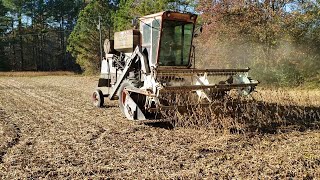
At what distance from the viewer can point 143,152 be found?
17.7ft

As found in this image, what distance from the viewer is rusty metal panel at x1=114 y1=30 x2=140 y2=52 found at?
354 inches

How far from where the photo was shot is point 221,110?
7.25 m

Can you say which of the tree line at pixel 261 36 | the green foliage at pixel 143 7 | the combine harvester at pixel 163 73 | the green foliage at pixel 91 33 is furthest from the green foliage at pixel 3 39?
the combine harvester at pixel 163 73

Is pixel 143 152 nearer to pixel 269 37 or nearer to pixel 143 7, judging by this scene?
pixel 269 37

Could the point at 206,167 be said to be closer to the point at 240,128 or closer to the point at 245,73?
the point at 240,128

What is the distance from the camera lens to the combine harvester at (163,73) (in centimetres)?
694

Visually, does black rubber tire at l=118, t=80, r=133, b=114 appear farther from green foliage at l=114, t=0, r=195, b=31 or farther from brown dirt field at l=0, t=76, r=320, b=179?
green foliage at l=114, t=0, r=195, b=31

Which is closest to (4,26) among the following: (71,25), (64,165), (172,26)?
(71,25)

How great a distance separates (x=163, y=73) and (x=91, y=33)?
1087 inches

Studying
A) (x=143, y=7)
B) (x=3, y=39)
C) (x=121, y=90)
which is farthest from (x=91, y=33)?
(x=121, y=90)

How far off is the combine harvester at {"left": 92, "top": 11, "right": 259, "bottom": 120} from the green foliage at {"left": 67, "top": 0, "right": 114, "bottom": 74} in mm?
24311

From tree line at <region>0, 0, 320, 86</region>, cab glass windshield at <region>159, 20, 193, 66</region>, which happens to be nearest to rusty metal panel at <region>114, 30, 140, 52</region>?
cab glass windshield at <region>159, 20, 193, 66</region>

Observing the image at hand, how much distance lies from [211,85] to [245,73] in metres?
1.35

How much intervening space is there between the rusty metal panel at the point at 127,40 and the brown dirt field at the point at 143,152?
2.19 metres
